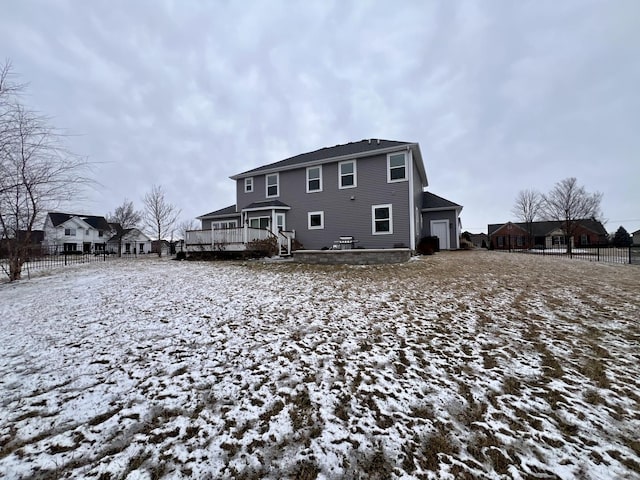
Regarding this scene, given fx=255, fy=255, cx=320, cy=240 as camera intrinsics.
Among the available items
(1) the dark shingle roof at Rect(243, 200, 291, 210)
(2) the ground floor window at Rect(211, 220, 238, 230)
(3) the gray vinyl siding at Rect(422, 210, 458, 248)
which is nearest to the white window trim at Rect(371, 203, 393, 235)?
(1) the dark shingle roof at Rect(243, 200, 291, 210)

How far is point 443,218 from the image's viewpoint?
18.8 m

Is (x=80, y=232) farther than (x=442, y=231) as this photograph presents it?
Yes

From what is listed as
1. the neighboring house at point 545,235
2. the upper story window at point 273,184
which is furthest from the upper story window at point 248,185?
the neighboring house at point 545,235

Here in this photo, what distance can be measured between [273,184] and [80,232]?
44.5 meters

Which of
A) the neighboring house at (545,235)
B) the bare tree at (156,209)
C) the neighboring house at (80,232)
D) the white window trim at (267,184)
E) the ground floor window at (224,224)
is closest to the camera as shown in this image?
the white window trim at (267,184)

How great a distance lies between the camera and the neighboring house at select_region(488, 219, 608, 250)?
143 ft

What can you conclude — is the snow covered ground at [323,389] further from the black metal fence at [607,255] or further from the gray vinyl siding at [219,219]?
the gray vinyl siding at [219,219]

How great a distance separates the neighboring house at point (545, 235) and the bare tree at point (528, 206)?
5783mm

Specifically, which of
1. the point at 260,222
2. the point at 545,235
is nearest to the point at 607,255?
the point at 260,222

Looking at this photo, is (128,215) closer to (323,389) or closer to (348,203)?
(348,203)

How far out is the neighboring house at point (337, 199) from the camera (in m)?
13.5

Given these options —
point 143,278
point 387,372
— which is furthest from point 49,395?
point 143,278

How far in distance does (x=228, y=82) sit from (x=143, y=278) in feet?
54.6

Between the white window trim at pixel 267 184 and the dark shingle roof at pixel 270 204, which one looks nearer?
the dark shingle roof at pixel 270 204
